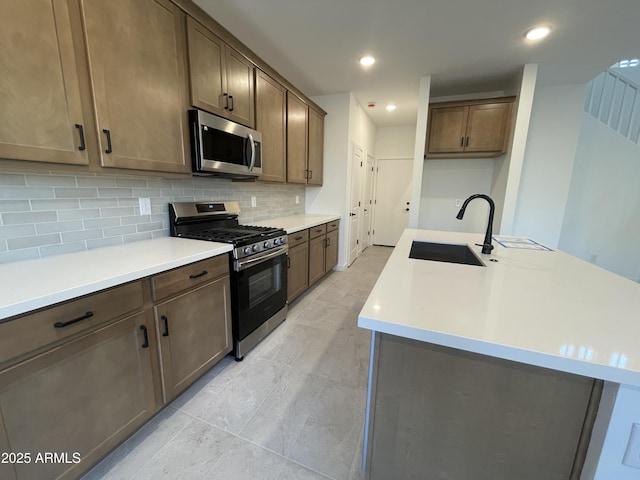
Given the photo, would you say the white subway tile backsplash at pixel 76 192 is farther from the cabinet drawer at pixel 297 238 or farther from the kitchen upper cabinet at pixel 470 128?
the kitchen upper cabinet at pixel 470 128

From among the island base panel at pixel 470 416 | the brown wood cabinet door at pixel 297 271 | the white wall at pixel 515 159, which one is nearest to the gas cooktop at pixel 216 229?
the brown wood cabinet door at pixel 297 271

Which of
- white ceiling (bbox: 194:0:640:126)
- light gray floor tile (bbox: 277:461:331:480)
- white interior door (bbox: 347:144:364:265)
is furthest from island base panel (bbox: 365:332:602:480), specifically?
white interior door (bbox: 347:144:364:265)

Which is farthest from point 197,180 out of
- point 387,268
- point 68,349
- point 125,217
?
point 387,268

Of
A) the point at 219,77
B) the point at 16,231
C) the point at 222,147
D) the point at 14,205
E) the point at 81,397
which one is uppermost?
the point at 219,77

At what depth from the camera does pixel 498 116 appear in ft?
10.5

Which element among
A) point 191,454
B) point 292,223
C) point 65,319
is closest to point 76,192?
point 65,319

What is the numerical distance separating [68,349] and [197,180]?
1556 millimetres

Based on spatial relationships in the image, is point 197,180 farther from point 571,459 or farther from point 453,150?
point 453,150

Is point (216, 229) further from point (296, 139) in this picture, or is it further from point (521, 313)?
point (521, 313)

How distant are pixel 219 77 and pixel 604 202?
5.35 meters

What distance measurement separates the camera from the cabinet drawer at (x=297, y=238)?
2.60 m

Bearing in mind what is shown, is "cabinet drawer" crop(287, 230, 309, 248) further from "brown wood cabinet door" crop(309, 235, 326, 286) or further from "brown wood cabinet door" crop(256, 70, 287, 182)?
"brown wood cabinet door" crop(256, 70, 287, 182)

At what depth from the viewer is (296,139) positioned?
10.5 ft

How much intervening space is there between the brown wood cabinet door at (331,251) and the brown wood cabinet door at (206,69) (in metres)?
2.14
